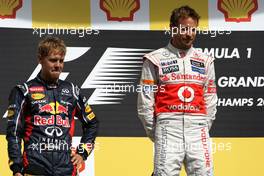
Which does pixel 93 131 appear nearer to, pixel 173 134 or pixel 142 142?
pixel 173 134

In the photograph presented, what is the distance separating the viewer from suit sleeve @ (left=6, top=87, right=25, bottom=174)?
11.3 feet

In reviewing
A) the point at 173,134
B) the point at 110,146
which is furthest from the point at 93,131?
the point at 110,146

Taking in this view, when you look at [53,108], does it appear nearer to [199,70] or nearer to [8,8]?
[199,70]

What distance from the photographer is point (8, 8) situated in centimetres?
539

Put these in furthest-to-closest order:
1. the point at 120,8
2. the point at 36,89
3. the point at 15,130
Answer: the point at 120,8 → the point at 36,89 → the point at 15,130

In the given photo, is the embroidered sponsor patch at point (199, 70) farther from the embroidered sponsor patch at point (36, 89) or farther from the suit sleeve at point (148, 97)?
the embroidered sponsor patch at point (36, 89)

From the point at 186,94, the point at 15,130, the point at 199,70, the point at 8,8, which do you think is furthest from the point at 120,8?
the point at 15,130

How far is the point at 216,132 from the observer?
18.2 feet

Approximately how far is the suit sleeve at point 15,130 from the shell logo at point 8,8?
1.92 metres

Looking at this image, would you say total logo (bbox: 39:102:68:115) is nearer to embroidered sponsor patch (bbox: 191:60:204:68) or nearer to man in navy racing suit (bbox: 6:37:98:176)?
man in navy racing suit (bbox: 6:37:98:176)

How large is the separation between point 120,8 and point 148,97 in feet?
5.66

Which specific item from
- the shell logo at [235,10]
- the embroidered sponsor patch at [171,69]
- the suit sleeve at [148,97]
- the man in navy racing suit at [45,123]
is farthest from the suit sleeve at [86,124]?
the shell logo at [235,10]

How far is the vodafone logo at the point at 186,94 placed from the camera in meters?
3.92

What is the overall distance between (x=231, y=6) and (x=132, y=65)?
1043 mm
